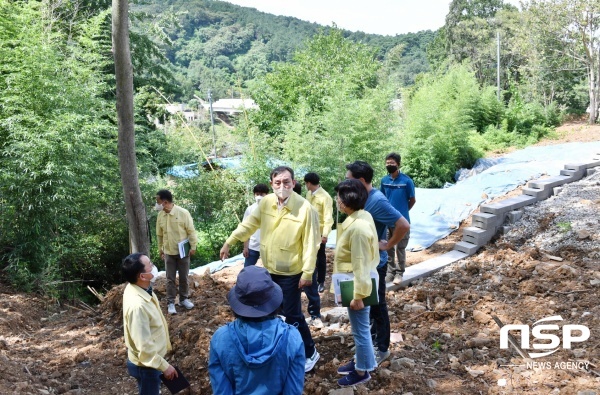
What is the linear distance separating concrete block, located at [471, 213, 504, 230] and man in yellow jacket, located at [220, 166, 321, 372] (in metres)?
3.72

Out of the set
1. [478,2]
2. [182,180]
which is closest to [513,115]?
[182,180]

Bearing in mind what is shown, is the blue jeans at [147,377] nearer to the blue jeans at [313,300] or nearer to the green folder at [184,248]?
the blue jeans at [313,300]

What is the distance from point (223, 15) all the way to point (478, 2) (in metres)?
41.6

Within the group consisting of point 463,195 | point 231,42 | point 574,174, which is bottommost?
point 463,195

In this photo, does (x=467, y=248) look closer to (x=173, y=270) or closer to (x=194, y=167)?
(x=173, y=270)

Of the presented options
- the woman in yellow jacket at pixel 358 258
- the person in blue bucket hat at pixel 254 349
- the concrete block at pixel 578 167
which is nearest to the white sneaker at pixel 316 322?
the woman in yellow jacket at pixel 358 258

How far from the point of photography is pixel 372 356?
9.89ft

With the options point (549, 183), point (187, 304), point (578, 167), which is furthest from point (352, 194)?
point (578, 167)

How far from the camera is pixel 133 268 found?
2.49 metres

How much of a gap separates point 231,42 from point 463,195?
5408 centimetres

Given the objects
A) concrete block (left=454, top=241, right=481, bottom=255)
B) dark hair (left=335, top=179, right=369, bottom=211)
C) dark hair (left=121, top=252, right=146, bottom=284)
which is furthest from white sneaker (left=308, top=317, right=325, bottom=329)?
concrete block (left=454, top=241, right=481, bottom=255)

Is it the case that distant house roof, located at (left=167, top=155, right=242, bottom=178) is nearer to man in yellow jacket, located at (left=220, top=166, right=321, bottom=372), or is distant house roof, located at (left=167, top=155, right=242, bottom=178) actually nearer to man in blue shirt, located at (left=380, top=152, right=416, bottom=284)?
man in blue shirt, located at (left=380, top=152, right=416, bottom=284)

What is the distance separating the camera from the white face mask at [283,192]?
3125 mm

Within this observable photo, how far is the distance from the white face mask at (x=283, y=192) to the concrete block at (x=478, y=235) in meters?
3.73
